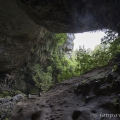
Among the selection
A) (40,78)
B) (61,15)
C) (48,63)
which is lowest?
(40,78)

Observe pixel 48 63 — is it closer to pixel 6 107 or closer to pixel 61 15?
pixel 6 107

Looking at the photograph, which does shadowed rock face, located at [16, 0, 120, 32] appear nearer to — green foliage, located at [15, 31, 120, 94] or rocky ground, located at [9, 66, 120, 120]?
rocky ground, located at [9, 66, 120, 120]

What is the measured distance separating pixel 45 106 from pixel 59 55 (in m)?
13.9

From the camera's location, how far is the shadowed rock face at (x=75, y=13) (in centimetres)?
587

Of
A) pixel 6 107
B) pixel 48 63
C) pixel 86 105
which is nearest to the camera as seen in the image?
pixel 86 105

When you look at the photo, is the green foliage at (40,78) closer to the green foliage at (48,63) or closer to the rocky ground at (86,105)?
the green foliage at (48,63)

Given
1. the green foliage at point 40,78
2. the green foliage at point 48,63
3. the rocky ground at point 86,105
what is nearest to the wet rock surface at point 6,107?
the rocky ground at point 86,105

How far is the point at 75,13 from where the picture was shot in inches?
253

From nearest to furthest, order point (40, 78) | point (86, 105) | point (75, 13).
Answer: point (86, 105)
point (75, 13)
point (40, 78)

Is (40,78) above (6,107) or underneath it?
above

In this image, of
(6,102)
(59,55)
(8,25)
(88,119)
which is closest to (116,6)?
(88,119)

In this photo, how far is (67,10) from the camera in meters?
6.23

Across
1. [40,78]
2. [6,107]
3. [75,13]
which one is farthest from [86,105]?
[40,78]

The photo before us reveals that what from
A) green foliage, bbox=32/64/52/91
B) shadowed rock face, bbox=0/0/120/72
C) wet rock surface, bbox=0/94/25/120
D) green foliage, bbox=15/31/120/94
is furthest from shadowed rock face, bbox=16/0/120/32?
green foliage, bbox=32/64/52/91
